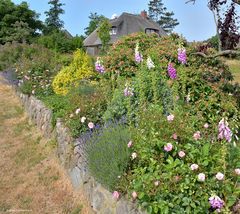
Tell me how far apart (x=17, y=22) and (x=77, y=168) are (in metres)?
37.1

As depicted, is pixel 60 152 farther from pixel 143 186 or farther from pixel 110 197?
pixel 143 186

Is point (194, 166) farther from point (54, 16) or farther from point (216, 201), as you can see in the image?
point (54, 16)

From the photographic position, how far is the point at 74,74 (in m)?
8.30

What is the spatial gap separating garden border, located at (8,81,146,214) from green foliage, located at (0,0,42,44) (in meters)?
31.9

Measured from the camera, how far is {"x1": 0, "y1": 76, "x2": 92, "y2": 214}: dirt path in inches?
181

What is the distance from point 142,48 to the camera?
283 inches

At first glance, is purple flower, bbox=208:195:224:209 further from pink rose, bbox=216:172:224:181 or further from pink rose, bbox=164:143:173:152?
pink rose, bbox=164:143:173:152

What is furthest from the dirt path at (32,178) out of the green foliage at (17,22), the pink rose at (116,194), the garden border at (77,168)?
the green foliage at (17,22)

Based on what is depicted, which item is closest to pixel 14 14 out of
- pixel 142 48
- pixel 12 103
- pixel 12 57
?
pixel 12 57

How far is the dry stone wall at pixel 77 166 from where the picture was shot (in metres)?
3.58

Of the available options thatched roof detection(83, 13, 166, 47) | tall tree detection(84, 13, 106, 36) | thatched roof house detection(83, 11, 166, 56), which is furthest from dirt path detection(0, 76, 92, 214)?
tall tree detection(84, 13, 106, 36)

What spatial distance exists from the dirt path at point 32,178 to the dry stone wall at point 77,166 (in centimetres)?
16

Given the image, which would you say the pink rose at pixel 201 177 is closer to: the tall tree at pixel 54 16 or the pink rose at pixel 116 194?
the pink rose at pixel 116 194

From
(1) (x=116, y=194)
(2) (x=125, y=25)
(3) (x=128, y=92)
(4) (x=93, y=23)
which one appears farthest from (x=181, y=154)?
(4) (x=93, y=23)
